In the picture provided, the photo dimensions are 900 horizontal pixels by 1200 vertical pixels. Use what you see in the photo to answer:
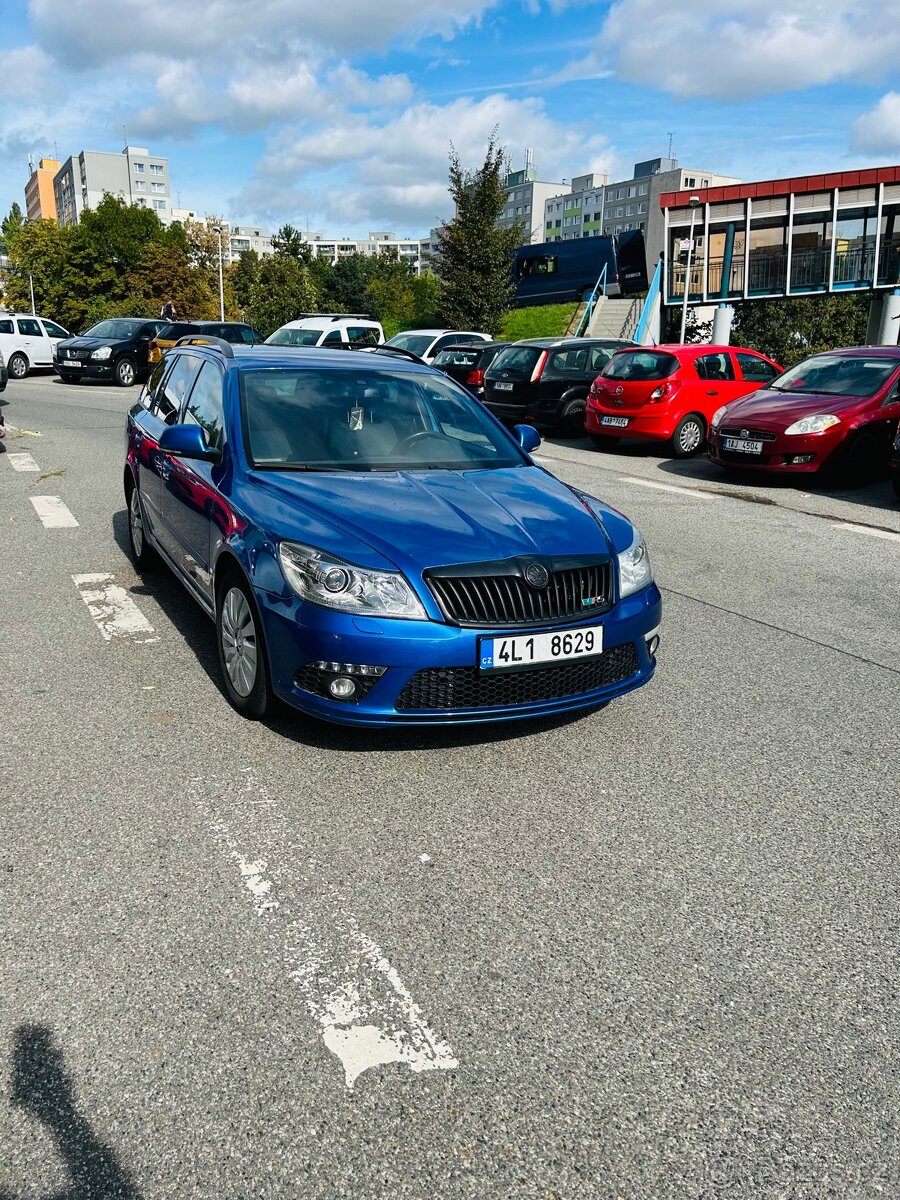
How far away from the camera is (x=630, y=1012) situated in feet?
8.79

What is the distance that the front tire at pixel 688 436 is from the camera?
48.7ft

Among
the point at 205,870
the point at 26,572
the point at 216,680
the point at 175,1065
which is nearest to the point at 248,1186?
the point at 175,1065

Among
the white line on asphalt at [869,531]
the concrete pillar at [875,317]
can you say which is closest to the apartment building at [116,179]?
the concrete pillar at [875,317]

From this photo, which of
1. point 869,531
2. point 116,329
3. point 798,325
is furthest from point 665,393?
point 798,325

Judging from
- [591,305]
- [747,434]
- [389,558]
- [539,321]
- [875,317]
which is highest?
[591,305]

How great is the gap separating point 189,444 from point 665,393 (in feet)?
35.4

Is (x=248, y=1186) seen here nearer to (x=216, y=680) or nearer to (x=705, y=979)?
(x=705, y=979)

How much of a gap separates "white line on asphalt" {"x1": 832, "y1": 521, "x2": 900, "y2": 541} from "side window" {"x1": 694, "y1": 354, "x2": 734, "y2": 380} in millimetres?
5598

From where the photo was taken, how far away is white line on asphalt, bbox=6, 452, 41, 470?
40.6ft

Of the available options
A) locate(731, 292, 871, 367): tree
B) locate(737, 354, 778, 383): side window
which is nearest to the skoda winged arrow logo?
locate(737, 354, 778, 383): side window

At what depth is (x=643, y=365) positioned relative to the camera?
49.2 ft

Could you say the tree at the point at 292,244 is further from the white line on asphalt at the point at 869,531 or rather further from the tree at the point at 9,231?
the white line on asphalt at the point at 869,531

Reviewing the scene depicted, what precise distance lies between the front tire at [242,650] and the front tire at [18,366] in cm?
2675

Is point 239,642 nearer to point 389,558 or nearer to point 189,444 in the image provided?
point 389,558
